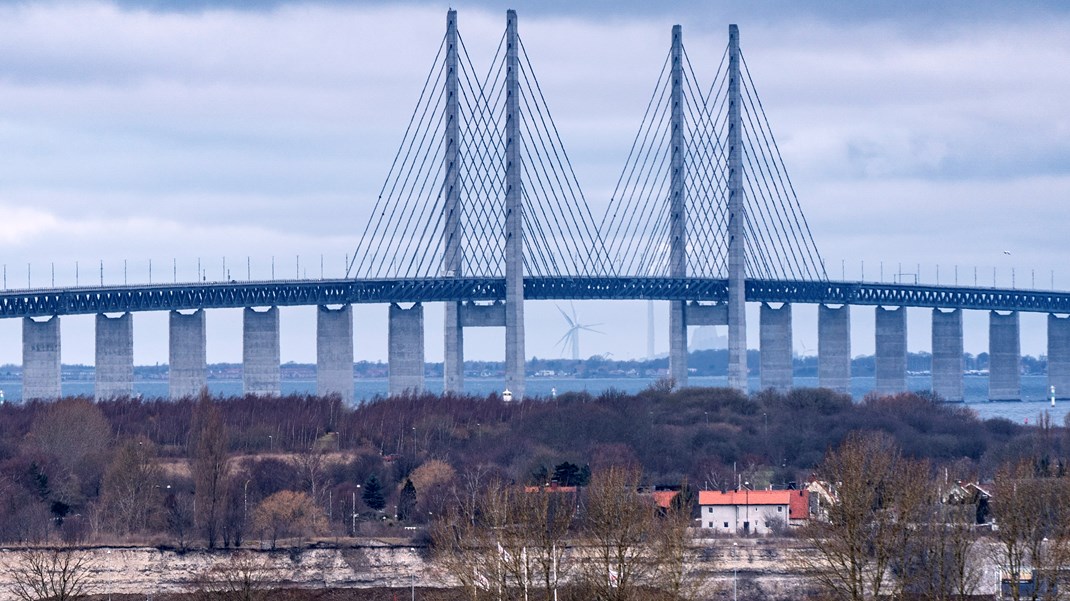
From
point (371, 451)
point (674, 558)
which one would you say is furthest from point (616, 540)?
point (371, 451)

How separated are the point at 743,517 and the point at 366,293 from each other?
3601 cm

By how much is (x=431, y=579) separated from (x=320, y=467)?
10.1 meters

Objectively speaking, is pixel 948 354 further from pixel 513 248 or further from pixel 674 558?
pixel 674 558

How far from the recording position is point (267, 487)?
139 ft

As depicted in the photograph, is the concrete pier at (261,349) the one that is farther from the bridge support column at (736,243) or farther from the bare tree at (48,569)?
the bare tree at (48,569)

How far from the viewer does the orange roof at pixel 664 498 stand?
37794 mm

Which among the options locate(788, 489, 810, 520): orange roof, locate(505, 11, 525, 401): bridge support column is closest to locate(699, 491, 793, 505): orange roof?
locate(788, 489, 810, 520): orange roof

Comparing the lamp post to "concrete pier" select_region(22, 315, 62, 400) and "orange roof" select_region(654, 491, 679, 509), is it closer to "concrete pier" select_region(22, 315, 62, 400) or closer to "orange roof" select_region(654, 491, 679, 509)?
"orange roof" select_region(654, 491, 679, 509)

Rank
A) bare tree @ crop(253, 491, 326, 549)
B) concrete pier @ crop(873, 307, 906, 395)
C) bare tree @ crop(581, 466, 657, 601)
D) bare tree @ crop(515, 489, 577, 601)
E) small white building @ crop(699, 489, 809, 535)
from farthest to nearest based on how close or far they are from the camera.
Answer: concrete pier @ crop(873, 307, 906, 395) → small white building @ crop(699, 489, 809, 535) → bare tree @ crop(253, 491, 326, 549) → bare tree @ crop(515, 489, 577, 601) → bare tree @ crop(581, 466, 657, 601)

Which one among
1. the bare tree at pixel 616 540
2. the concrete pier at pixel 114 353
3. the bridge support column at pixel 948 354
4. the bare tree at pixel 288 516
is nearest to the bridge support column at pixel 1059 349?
the bridge support column at pixel 948 354

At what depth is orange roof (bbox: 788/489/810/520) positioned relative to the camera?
38.9m

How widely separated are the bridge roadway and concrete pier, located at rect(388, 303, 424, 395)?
2.28 feet

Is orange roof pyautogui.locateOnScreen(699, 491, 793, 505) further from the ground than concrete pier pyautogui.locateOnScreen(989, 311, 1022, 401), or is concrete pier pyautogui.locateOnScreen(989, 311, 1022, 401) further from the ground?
concrete pier pyautogui.locateOnScreen(989, 311, 1022, 401)

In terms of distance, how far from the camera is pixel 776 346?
264ft
